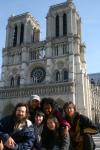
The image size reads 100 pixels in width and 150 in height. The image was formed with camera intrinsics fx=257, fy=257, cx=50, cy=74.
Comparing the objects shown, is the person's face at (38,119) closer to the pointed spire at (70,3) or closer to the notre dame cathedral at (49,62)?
the notre dame cathedral at (49,62)

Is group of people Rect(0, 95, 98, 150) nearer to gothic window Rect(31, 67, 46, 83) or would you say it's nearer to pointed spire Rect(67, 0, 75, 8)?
gothic window Rect(31, 67, 46, 83)

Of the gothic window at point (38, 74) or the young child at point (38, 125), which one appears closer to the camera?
the young child at point (38, 125)

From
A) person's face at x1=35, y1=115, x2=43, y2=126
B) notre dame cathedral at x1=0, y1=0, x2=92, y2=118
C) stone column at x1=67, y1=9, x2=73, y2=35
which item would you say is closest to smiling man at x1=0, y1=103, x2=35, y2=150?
person's face at x1=35, y1=115, x2=43, y2=126

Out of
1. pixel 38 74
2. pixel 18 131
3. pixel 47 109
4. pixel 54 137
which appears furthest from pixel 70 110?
pixel 38 74

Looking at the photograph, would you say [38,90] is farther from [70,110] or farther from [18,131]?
[18,131]

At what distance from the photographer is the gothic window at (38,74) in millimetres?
38969

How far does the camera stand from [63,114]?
477 cm

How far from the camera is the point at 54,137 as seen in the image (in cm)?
421

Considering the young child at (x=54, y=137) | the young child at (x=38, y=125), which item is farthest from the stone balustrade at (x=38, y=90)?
the young child at (x=54, y=137)

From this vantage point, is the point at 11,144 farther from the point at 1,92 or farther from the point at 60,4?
the point at 60,4

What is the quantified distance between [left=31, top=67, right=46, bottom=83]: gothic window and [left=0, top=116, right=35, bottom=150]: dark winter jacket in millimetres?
34636

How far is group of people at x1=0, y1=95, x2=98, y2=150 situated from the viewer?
3.90m

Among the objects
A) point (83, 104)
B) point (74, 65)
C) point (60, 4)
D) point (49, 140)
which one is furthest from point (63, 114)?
point (60, 4)

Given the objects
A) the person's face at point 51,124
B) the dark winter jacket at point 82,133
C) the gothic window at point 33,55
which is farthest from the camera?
the gothic window at point 33,55
